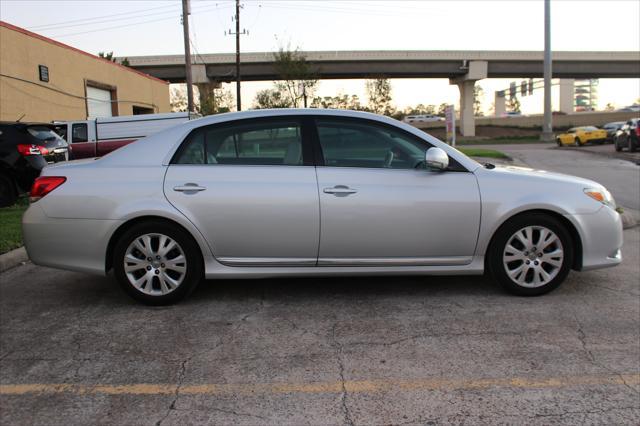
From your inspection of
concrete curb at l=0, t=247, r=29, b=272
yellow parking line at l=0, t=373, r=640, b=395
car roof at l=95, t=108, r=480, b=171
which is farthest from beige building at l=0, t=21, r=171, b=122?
yellow parking line at l=0, t=373, r=640, b=395

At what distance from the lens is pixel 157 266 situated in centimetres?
447

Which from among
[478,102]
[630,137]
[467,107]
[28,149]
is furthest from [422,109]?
[28,149]

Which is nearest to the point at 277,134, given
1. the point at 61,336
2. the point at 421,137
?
the point at 421,137

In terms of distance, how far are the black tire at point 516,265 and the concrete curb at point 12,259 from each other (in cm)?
492

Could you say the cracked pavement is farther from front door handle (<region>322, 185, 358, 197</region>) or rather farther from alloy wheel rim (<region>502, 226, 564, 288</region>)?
front door handle (<region>322, 185, 358, 197</region>)

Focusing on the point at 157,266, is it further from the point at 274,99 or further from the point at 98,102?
the point at 274,99

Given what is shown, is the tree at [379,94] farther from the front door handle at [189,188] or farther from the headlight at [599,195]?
the front door handle at [189,188]

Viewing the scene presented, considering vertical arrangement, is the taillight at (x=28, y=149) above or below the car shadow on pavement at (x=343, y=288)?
above

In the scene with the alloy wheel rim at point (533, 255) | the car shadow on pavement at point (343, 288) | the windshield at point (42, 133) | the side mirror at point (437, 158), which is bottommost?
the car shadow on pavement at point (343, 288)

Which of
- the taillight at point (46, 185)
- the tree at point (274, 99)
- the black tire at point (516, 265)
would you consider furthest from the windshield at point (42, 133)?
the tree at point (274, 99)

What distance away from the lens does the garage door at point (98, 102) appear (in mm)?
23797

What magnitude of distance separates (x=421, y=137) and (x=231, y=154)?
5.32 feet

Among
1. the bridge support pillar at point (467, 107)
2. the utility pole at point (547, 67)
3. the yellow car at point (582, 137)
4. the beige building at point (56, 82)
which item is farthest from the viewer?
the bridge support pillar at point (467, 107)

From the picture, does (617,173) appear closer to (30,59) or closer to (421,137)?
(421,137)
